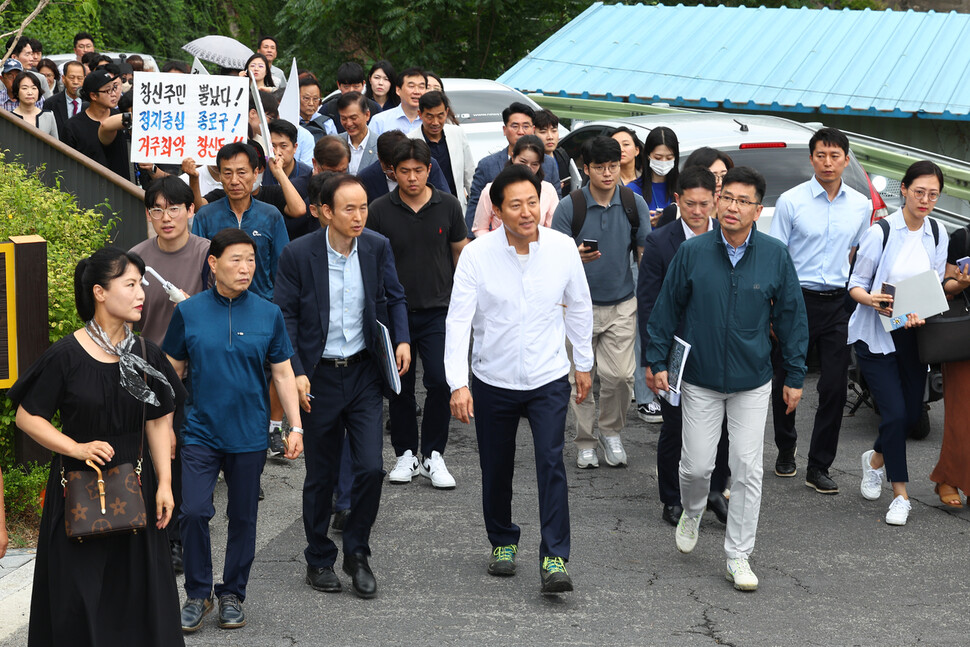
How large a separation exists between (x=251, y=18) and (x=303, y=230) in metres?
22.2

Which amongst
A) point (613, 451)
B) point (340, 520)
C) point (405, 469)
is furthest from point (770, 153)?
point (340, 520)

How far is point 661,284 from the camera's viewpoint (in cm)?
734

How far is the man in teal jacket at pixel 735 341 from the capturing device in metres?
6.23

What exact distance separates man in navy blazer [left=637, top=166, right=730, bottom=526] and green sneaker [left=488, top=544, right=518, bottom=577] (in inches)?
50.0

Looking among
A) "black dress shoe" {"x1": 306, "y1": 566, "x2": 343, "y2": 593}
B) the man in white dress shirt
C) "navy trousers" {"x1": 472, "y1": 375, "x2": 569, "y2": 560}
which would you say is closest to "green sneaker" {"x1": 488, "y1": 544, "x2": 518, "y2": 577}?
"navy trousers" {"x1": 472, "y1": 375, "x2": 569, "y2": 560}

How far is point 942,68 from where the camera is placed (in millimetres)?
17938

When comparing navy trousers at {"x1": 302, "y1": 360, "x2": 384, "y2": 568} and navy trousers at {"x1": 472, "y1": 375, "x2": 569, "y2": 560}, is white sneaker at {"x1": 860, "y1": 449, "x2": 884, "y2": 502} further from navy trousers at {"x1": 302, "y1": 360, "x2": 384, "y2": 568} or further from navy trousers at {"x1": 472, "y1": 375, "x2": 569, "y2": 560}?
navy trousers at {"x1": 302, "y1": 360, "x2": 384, "y2": 568}

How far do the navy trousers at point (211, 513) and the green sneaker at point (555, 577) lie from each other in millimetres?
1437

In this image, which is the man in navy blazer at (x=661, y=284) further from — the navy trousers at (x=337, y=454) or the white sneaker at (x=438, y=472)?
the navy trousers at (x=337, y=454)

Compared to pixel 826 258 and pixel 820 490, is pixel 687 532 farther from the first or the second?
pixel 826 258

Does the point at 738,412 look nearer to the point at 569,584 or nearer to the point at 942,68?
the point at 569,584

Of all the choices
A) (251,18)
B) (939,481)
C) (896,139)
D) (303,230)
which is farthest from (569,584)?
(251,18)

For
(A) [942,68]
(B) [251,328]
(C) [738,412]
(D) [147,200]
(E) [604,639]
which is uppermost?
(A) [942,68]

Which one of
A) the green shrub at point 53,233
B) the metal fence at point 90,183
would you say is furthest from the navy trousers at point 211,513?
the metal fence at point 90,183
